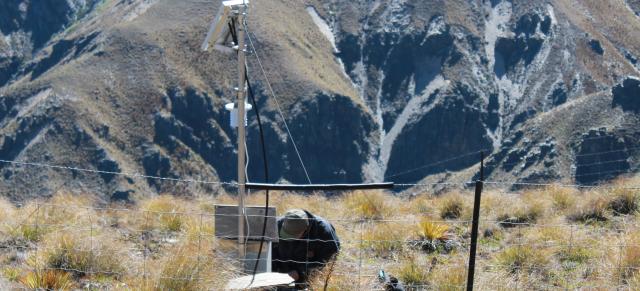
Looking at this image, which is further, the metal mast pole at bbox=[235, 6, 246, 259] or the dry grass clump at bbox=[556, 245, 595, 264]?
the dry grass clump at bbox=[556, 245, 595, 264]

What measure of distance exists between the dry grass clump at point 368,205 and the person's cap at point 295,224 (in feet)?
10.9

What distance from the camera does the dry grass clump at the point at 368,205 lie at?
13977mm

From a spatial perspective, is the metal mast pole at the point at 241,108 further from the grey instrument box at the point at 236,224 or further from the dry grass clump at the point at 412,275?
the dry grass clump at the point at 412,275

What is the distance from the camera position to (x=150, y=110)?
531 ft

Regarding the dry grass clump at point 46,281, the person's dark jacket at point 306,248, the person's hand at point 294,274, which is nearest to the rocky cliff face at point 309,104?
the person's dark jacket at point 306,248

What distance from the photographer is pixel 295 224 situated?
10188 mm

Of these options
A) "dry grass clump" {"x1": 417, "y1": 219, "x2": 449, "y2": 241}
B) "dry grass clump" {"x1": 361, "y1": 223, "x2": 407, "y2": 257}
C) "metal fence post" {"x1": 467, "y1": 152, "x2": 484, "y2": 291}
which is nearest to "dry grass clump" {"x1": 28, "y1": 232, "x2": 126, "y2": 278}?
"dry grass clump" {"x1": 361, "y1": 223, "x2": 407, "y2": 257}

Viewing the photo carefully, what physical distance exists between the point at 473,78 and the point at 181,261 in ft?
619

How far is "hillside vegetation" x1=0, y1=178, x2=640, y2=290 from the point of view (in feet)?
29.5

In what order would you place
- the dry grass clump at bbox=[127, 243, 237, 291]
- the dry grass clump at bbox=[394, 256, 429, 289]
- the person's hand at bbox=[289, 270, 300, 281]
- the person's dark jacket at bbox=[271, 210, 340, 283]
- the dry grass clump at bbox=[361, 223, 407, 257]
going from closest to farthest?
the dry grass clump at bbox=[127, 243, 237, 291] < the person's hand at bbox=[289, 270, 300, 281] < the dry grass clump at bbox=[394, 256, 429, 289] < the person's dark jacket at bbox=[271, 210, 340, 283] < the dry grass clump at bbox=[361, 223, 407, 257]

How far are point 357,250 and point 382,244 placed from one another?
341 mm

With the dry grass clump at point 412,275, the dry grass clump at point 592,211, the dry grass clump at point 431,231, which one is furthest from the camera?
the dry grass clump at point 592,211

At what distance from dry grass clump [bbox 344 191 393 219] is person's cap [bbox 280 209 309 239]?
10.9 feet

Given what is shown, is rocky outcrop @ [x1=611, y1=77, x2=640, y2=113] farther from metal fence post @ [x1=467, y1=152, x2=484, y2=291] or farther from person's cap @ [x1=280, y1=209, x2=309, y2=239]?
metal fence post @ [x1=467, y1=152, x2=484, y2=291]
